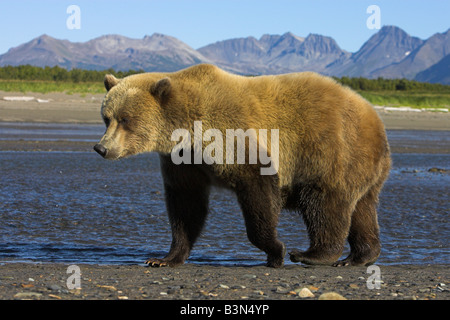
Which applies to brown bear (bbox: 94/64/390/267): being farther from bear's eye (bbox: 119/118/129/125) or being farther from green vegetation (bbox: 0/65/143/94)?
green vegetation (bbox: 0/65/143/94)

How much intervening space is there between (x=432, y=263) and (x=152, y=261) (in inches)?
112

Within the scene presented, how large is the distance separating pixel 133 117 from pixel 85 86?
131 feet

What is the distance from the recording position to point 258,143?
6.02m

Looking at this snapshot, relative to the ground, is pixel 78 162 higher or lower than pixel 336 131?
lower

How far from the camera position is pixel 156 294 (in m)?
4.79

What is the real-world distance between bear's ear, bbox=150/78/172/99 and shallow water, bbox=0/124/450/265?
108 centimetres

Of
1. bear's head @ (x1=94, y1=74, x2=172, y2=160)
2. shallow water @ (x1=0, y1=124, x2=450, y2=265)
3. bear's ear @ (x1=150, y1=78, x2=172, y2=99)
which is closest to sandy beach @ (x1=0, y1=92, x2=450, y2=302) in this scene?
shallow water @ (x1=0, y1=124, x2=450, y2=265)

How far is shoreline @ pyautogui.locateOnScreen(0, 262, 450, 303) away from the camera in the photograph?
15.6 feet

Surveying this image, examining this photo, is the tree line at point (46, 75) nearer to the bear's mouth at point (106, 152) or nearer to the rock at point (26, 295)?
the bear's mouth at point (106, 152)

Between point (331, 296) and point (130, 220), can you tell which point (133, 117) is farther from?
point (130, 220)
